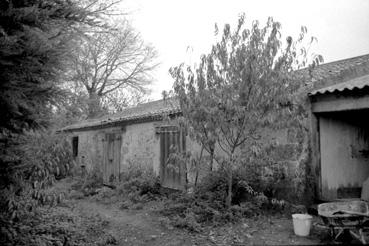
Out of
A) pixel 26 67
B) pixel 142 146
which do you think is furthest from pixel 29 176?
pixel 142 146

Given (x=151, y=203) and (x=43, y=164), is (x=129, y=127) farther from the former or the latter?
(x=43, y=164)

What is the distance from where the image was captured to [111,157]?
39.6 ft

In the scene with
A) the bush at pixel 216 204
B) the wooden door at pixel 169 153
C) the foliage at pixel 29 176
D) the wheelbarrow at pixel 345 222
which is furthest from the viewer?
the wooden door at pixel 169 153

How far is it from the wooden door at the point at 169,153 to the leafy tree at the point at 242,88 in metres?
2.41

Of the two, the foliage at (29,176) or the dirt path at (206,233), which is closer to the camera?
the foliage at (29,176)

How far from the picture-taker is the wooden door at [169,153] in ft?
28.4

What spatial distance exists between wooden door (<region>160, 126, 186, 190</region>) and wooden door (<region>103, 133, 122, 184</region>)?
2835 millimetres

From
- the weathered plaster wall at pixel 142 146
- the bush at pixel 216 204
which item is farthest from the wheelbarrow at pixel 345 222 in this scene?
the weathered plaster wall at pixel 142 146

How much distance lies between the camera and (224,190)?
22.0 ft

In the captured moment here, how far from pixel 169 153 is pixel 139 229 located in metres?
3.30

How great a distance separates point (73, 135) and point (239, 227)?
40.9 ft

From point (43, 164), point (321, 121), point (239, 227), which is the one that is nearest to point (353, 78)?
point (321, 121)

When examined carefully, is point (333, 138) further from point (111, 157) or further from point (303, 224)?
point (111, 157)

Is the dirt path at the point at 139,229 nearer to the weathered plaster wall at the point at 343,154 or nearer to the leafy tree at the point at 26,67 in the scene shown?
the leafy tree at the point at 26,67
